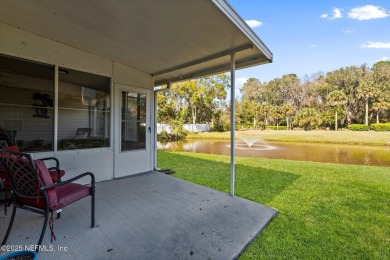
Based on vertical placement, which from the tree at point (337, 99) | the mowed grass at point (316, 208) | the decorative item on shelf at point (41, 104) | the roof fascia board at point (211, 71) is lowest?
the mowed grass at point (316, 208)

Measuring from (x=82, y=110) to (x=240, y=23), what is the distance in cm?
307

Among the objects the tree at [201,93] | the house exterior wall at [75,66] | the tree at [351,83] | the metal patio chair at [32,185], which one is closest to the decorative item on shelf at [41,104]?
the house exterior wall at [75,66]

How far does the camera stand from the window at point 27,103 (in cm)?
294

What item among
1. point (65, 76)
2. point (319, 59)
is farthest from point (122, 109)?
point (319, 59)

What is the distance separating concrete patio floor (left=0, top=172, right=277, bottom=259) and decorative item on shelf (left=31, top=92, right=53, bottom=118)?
53.9 inches

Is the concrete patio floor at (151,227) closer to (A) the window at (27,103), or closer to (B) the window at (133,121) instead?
(A) the window at (27,103)

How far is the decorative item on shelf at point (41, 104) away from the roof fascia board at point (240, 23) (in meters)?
2.96

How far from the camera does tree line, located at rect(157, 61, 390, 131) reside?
24156mm

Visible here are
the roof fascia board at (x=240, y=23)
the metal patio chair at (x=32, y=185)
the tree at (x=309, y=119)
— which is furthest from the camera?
the tree at (x=309, y=119)

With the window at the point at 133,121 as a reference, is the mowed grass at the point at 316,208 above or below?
below

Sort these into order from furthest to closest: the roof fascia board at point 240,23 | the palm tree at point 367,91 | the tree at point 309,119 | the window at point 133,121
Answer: the tree at point 309,119
the palm tree at point 367,91
the window at point 133,121
the roof fascia board at point 240,23

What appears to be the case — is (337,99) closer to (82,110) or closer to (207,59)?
(207,59)

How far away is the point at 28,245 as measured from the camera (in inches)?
75.0

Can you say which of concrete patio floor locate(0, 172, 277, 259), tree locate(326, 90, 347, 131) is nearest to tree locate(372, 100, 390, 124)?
tree locate(326, 90, 347, 131)
